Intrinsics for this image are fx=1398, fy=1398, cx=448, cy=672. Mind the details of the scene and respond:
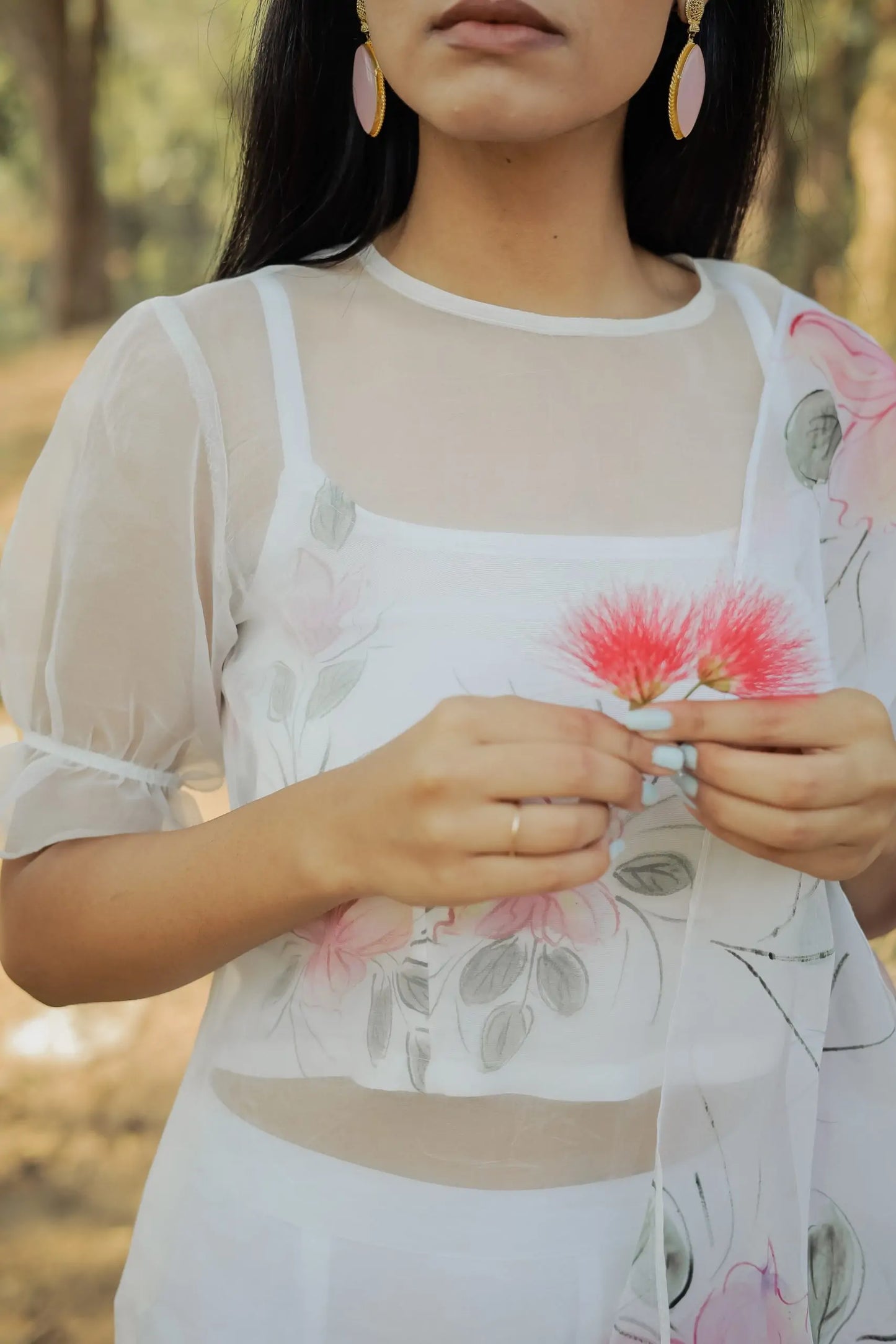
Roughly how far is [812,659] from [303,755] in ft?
1.37

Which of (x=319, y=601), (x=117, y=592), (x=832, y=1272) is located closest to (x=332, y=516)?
(x=319, y=601)

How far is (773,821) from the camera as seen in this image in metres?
0.96

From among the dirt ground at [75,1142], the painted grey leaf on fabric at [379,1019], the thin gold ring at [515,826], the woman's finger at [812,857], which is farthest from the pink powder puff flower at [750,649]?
the dirt ground at [75,1142]

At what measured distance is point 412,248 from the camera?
131 centimetres

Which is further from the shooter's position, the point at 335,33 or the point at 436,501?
Answer: the point at 335,33

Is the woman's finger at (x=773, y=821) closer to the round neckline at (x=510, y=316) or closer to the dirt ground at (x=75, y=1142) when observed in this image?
the round neckline at (x=510, y=316)

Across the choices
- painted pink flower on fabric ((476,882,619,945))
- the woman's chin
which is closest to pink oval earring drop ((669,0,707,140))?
the woman's chin

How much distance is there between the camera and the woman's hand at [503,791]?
34.9 inches

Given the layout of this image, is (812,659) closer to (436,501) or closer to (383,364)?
(436,501)

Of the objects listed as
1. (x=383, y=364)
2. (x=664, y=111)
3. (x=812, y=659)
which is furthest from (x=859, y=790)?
(x=664, y=111)

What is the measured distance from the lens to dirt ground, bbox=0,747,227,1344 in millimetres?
2916

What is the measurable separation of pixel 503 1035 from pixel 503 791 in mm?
270

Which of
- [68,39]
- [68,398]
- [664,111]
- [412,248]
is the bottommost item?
[68,39]

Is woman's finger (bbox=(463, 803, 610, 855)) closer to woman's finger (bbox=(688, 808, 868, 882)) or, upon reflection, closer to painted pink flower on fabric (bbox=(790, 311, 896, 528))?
woman's finger (bbox=(688, 808, 868, 882))
